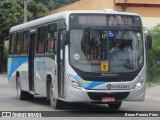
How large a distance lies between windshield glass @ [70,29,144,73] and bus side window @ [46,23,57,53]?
149 cm

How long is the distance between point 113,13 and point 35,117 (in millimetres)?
3916

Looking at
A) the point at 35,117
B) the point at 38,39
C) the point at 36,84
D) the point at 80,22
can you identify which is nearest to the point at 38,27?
the point at 38,39

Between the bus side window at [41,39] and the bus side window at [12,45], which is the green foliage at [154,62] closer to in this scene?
the bus side window at [12,45]

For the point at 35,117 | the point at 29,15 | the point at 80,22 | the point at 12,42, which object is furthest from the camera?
the point at 29,15

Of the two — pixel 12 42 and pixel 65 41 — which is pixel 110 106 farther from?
pixel 12 42

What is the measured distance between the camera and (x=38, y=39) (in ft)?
60.8

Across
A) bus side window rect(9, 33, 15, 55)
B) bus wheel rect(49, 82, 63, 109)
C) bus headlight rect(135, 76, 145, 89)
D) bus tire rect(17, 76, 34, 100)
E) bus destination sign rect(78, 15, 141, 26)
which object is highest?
bus destination sign rect(78, 15, 141, 26)

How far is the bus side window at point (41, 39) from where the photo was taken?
17.8m

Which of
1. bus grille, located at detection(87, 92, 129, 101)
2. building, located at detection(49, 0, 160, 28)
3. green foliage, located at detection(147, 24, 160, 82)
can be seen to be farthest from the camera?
building, located at detection(49, 0, 160, 28)

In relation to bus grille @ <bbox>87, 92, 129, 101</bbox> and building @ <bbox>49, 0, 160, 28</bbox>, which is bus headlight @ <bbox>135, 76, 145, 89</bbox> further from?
building @ <bbox>49, 0, 160, 28</bbox>

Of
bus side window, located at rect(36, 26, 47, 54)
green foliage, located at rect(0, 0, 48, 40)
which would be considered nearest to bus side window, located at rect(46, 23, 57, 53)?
bus side window, located at rect(36, 26, 47, 54)

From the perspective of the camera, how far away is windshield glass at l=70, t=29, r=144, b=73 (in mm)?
15000

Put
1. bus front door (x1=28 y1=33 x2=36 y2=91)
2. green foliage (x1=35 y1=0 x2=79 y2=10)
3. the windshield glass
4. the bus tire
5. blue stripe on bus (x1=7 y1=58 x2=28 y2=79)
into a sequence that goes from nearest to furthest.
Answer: the windshield glass < bus front door (x1=28 y1=33 x2=36 y2=91) < blue stripe on bus (x1=7 y1=58 x2=28 y2=79) < the bus tire < green foliage (x1=35 y1=0 x2=79 y2=10)

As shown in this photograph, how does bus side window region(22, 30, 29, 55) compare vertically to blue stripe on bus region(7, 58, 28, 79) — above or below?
above
